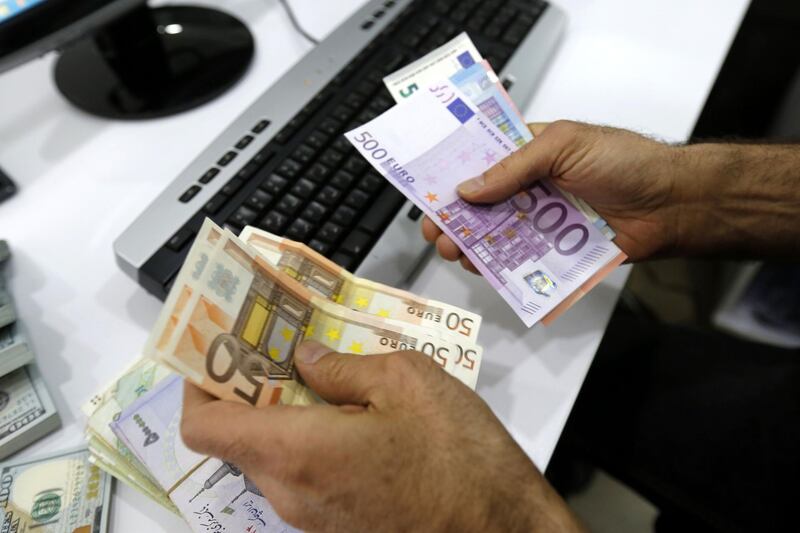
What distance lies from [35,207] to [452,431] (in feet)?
1.91

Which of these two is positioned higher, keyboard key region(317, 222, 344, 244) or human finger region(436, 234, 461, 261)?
keyboard key region(317, 222, 344, 244)

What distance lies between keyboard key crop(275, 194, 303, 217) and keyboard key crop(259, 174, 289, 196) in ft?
0.04

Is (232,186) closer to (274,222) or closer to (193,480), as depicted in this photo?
(274,222)

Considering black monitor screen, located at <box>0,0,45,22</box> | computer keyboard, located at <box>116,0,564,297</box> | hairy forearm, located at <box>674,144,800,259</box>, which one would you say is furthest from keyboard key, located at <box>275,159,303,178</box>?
hairy forearm, located at <box>674,144,800,259</box>

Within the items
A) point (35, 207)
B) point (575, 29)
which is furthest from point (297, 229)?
point (575, 29)

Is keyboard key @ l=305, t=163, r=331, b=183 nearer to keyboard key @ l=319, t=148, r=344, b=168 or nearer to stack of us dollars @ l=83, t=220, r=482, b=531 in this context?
keyboard key @ l=319, t=148, r=344, b=168

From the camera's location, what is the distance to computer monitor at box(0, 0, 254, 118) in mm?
828

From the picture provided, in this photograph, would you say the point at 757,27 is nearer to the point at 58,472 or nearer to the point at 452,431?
the point at 452,431

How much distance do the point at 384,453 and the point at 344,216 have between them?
29 centimetres

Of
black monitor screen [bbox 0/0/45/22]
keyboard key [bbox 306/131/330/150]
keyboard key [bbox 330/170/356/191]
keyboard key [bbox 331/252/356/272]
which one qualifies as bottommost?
keyboard key [bbox 331/252/356/272]

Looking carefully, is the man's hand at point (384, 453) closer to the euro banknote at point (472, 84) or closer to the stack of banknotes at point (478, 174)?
the stack of banknotes at point (478, 174)

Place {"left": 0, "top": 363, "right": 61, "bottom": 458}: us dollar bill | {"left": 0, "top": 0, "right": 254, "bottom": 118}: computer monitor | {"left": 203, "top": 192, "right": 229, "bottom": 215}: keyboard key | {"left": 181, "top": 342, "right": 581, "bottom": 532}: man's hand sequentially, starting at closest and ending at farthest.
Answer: {"left": 181, "top": 342, "right": 581, "bottom": 532}: man's hand, {"left": 0, "top": 363, "right": 61, "bottom": 458}: us dollar bill, {"left": 203, "top": 192, "right": 229, "bottom": 215}: keyboard key, {"left": 0, "top": 0, "right": 254, "bottom": 118}: computer monitor

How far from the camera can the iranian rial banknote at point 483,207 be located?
645 mm

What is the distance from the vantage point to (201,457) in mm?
521
